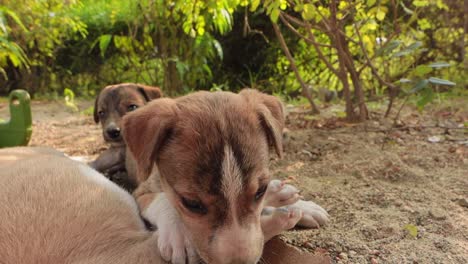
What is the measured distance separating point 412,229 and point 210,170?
1.47m

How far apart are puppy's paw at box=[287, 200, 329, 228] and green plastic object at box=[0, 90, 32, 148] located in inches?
130

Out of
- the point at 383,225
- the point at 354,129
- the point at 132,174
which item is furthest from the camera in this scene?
the point at 354,129

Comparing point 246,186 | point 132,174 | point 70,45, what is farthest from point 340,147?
point 70,45

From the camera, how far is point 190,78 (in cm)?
909

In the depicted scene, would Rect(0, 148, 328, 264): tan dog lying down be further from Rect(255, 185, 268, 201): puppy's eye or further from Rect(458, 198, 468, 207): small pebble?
Rect(458, 198, 468, 207): small pebble

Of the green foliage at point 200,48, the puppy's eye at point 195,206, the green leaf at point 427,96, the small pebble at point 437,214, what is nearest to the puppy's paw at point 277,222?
the puppy's eye at point 195,206

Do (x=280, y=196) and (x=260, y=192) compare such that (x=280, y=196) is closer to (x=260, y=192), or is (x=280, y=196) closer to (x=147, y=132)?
(x=260, y=192)

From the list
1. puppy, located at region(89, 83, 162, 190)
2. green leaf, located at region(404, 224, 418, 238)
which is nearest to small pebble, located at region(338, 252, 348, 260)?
green leaf, located at region(404, 224, 418, 238)

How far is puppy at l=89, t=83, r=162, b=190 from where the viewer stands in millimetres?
4559

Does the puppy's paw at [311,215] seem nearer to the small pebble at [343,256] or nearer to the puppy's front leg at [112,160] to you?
the small pebble at [343,256]

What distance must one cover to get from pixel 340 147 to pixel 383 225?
1.73 metres

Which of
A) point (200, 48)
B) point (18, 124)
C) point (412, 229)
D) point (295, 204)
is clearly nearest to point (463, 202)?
point (412, 229)

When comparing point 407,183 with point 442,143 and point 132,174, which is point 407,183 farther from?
point 132,174

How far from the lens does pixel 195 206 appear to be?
2275mm
